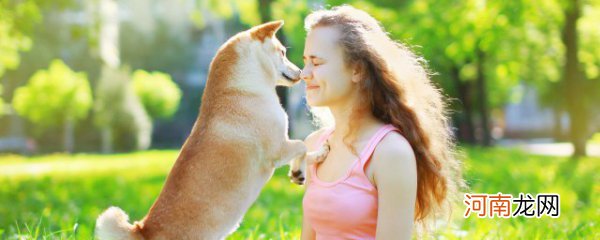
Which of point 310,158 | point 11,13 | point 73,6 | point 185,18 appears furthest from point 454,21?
point 185,18

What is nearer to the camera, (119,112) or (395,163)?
(395,163)

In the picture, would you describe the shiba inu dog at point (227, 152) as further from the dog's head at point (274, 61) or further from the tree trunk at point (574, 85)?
the tree trunk at point (574, 85)

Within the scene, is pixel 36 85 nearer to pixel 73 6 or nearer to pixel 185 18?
pixel 185 18

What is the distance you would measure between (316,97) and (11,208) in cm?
636

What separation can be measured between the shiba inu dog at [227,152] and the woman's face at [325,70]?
201mm

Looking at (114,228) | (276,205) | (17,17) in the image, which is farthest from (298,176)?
(17,17)

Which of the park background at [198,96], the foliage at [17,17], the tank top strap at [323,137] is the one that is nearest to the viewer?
the tank top strap at [323,137]

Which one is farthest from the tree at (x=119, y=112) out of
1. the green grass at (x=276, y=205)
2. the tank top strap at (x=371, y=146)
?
the tank top strap at (x=371, y=146)

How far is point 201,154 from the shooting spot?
8.25 ft

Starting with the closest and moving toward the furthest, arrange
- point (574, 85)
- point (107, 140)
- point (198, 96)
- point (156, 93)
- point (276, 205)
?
point (276, 205) < point (574, 85) < point (107, 140) < point (156, 93) < point (198, 96)

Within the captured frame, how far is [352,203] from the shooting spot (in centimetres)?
261

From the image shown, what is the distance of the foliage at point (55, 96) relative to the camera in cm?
2875

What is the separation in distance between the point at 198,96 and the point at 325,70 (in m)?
34.4

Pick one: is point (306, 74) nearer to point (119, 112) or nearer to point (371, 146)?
point (371, 146)
